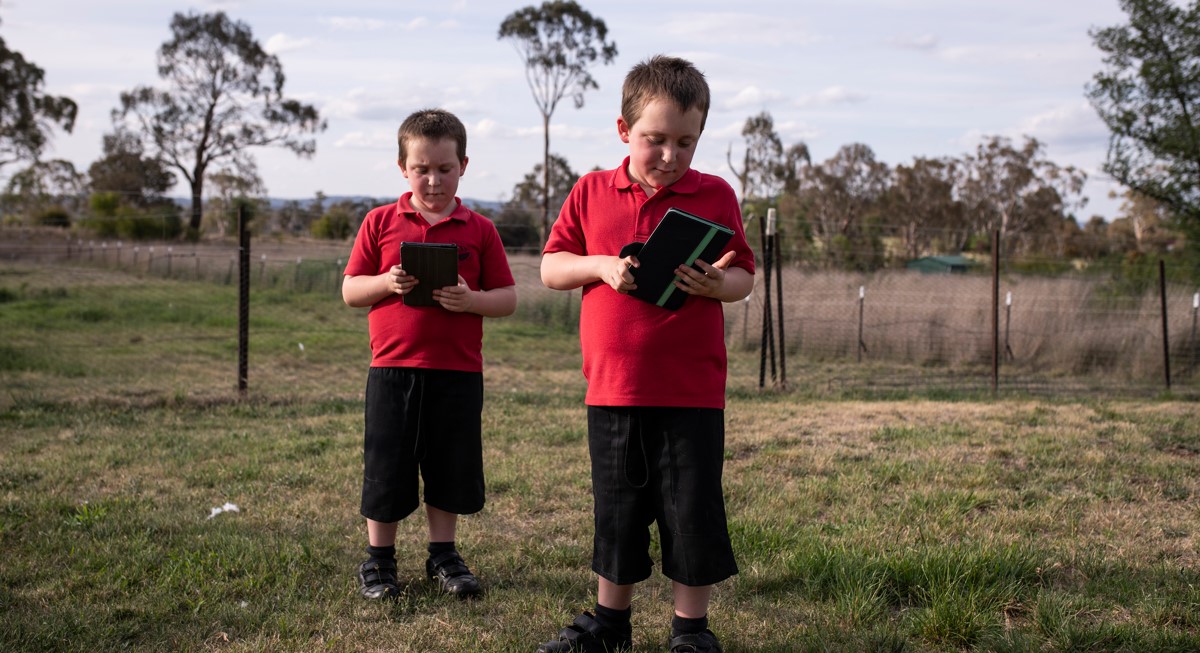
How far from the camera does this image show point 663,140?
96.2 inches

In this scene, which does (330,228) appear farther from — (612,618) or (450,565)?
(612,618)

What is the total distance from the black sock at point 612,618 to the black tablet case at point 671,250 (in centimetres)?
87

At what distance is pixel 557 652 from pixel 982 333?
12290 mm

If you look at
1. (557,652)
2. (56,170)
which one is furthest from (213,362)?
(56,170)

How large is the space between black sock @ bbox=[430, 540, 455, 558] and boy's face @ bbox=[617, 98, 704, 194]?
59.3 inches

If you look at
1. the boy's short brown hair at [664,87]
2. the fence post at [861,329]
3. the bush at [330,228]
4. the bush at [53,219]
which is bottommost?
the fence post at [861,329]

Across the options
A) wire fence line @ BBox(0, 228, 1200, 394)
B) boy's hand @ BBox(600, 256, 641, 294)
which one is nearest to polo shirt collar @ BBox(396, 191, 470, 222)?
boy's hand @ BBox(600, 256, 641, 294)

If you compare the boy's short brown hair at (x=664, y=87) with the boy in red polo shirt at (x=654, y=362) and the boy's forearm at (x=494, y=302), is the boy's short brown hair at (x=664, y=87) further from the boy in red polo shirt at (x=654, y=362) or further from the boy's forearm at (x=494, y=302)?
the boy's forearm at (x=494, y=302)

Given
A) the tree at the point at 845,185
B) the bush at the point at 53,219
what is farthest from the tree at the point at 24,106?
the tree at the point at 845,185

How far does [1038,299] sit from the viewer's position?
13750 mm

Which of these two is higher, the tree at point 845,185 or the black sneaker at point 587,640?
the tree at point 845,185

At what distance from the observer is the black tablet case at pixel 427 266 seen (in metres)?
2.97

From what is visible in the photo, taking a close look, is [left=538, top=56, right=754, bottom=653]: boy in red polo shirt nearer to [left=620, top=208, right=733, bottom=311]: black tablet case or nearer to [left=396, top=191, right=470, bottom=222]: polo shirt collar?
[left=620, top=208, right=733, bottom=311]: black tablet case

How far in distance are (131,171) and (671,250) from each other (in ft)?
135
